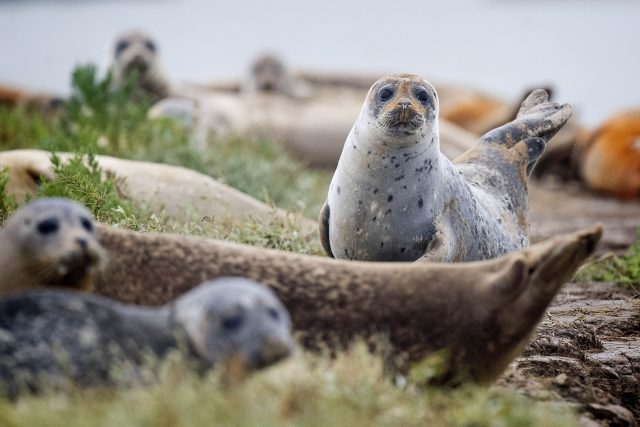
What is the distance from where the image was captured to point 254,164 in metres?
9.75

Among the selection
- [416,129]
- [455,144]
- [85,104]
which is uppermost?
[416,129]

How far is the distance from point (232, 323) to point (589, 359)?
2.69 m

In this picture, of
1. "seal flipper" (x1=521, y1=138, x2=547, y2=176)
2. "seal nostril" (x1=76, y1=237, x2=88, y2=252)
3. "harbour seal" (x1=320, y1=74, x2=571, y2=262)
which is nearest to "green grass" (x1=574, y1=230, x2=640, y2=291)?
"seal flipper" (x1=521, y1=138, x2=547, y2=176)

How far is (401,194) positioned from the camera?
586 cm

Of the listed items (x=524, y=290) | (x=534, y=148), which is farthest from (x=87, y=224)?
(x=534, y=148)

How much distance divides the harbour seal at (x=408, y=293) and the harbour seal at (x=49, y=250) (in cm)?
19

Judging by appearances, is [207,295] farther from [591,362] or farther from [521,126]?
[521,126]

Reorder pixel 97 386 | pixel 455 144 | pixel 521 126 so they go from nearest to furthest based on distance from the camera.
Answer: pixel 97 386 < pixel 521 126 < pixel 455 144

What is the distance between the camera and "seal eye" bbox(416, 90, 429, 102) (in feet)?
19.0

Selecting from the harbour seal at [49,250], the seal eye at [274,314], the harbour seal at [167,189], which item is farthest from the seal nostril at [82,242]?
the harbour seal at [167,189]

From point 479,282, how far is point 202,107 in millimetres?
10176

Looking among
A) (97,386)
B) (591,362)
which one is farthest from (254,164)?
(97,386)

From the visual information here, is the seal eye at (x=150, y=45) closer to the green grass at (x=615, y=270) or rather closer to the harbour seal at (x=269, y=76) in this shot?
the harbour seal at (x=269, y=76)

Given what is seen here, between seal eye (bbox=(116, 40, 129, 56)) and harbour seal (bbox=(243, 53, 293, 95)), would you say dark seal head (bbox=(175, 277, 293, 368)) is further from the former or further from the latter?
harbour seal (bbox=(243, 53, 293, 95))
